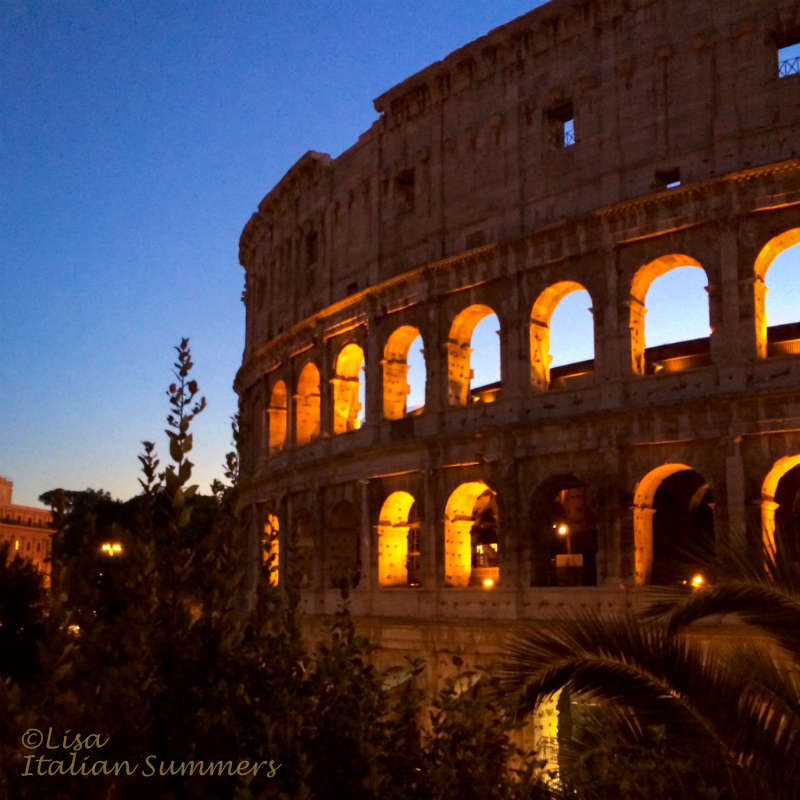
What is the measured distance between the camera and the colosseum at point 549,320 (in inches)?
764

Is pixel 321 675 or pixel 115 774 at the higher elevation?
pixel 321 675

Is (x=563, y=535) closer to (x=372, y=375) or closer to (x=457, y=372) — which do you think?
(x=457, y=372)

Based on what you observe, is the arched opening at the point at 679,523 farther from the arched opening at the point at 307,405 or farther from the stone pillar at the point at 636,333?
the arched opening at the point at 307,405

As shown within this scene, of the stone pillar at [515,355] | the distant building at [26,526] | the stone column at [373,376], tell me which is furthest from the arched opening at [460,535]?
the distant building at [26,526]

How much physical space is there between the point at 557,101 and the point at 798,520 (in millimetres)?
10412

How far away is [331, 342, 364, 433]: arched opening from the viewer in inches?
1091

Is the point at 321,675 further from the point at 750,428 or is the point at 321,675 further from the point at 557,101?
the point at 557,101

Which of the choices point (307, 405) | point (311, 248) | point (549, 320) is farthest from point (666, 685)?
point (311, 248)

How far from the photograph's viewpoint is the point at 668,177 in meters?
20.7

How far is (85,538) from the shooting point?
6883 millimetres

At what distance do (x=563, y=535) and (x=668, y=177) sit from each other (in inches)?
400

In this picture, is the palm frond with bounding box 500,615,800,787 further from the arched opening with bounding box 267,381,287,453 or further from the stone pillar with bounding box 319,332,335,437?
the arched opening with bounding box 267,381,287,453

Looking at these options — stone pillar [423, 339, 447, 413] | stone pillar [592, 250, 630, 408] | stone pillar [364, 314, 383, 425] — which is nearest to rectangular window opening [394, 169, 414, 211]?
stone pillar [364, 314, 383, 425]

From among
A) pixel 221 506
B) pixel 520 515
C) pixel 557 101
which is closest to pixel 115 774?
pixel 221 506
